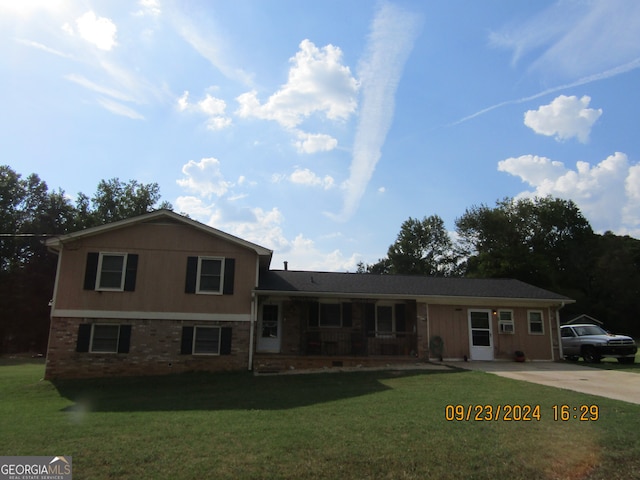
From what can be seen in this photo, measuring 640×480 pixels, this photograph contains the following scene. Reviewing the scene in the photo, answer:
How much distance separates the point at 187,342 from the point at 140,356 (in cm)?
166

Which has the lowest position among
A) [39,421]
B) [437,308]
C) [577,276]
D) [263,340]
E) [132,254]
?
[39,421]

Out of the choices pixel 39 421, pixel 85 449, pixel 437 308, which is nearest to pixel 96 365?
pixel 39 421

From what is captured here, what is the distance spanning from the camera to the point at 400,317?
65.4 ft

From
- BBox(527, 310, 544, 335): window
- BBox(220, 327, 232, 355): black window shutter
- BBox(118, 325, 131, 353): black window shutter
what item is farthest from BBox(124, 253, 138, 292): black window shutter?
BBox(527, 310, 544, 335): window

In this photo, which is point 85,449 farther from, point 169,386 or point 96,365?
point 96,365

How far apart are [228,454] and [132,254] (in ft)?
40.6

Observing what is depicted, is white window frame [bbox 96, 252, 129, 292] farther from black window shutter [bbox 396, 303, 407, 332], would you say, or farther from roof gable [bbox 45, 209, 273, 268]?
black window shutter [bbox 396, 303, 407, 332]

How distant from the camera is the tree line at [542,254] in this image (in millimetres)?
47531

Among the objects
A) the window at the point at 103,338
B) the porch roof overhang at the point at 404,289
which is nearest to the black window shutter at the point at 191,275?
the porch roof overhang at the point at 404,289

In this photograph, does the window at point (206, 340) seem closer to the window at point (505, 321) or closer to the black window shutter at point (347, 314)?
the black window shutter at point (347, 314)

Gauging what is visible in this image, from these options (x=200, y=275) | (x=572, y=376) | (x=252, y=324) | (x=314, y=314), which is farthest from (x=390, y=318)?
(x=200, y=275)

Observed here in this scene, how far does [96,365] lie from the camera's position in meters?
15.9

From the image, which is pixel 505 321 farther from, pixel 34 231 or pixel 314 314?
pixel 34 231

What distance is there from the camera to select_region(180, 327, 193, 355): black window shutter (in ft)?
53.6
